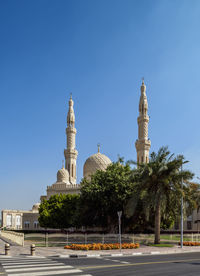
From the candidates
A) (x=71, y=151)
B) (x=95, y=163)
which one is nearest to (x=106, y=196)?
(x=95, y=163)

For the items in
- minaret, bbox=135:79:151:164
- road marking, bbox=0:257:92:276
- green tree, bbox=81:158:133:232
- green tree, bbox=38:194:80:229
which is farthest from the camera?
minaret, bbox=135:79:151:164

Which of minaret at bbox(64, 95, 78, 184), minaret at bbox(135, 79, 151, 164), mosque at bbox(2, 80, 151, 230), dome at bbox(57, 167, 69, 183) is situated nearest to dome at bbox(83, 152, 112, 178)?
mosque at bbox(2, 80, 151, 230)

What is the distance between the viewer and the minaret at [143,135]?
2461 inches

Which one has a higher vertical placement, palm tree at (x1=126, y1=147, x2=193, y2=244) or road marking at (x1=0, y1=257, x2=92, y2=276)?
palm tree at (x1=126, y1=147, x2=193, y2=244)

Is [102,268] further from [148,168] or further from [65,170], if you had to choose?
[65,170]

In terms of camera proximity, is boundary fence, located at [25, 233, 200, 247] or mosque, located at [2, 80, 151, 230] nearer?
boundary fence, located at [25, 233, 200, 247]

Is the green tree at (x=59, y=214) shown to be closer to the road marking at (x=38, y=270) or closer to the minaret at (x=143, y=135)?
the minaret at (x=143, y=135)

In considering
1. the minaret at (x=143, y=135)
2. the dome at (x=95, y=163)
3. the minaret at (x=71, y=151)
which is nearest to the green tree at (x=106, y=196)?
the minaret at (x=143, y=135)

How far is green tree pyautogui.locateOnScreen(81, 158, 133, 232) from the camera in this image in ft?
111

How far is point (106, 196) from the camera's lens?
34250mm

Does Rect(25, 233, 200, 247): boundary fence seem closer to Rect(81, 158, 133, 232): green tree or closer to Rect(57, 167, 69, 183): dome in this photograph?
Rect(81, 158, 133, 232): green tree

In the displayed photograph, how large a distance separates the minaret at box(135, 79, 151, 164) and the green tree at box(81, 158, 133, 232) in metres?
24.9

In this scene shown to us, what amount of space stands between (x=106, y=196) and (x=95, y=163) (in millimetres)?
33800

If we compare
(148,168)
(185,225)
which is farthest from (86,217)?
(185,225)
